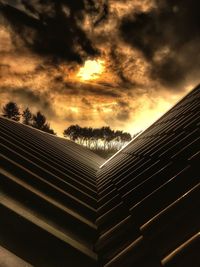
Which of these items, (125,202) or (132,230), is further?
(125,202)

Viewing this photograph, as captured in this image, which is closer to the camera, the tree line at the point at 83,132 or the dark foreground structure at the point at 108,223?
the dark foreground structure at the point at 108,223

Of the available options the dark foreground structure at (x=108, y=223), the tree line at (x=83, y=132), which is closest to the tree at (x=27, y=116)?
the tree line at (x=83, y=132)

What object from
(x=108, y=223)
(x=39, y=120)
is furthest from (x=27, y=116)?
(x=108, y=223)

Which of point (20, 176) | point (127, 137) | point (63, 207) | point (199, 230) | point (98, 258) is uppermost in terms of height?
point (127, 137)

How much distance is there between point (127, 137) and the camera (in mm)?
90375

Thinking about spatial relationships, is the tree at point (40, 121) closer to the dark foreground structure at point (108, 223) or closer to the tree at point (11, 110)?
the tree at point (11, 110)

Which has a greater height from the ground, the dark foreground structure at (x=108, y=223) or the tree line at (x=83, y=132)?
the tree line at (x=83, y=132)

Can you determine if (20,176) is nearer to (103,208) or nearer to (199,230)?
(103,208)

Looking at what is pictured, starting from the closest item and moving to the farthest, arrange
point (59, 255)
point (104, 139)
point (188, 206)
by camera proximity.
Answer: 1. point (188, 206)
2. point (59, 255)
3. point (104, 139)

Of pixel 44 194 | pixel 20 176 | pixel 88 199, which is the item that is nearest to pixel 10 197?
pixel 44 194

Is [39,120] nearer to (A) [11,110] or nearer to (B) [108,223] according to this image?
(A) [11,110]

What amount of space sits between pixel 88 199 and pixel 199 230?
5.00 feet

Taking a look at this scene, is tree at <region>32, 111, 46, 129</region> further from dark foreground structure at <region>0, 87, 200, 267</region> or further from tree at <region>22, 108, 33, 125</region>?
dark foreground structure at <region>0, 87, 200, 267</region>

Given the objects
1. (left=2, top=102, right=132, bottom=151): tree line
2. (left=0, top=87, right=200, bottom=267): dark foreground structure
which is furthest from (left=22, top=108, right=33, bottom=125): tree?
(left=0, top=87, right=200, bottom=267): dark foreground structure
